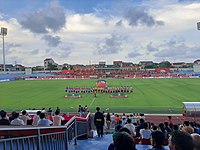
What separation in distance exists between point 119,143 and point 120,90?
121ft

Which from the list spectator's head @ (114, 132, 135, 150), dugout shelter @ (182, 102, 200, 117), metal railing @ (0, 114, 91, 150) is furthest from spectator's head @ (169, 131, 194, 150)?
dugout shelter @ (182, 102, 200, 117)

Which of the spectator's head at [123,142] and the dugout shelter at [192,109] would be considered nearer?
the spectator's head at [123,142]

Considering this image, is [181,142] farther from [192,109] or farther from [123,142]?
[192,109]

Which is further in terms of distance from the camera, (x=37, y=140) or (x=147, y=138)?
(x=147, y=138)

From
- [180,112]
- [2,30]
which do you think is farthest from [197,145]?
[2,30]

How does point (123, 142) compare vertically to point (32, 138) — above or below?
above

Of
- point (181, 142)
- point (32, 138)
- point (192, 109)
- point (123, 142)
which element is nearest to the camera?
point (181, 142)

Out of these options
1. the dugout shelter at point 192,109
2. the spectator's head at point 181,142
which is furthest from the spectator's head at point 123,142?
the dugout shelter at point 192,109

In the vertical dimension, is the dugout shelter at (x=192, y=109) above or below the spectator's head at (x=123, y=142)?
below

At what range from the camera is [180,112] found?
24.5 m

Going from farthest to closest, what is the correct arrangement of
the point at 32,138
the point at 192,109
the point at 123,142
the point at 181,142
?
the point at 192,109
the point at 32,138
the point at 123,142
the point at 181,142

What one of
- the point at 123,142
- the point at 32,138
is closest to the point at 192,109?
the point at 32,138

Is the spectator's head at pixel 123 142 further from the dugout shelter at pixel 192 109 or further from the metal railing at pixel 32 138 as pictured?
the dugout shelter at pixel 192 109

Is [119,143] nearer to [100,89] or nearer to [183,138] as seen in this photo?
[183,138]
